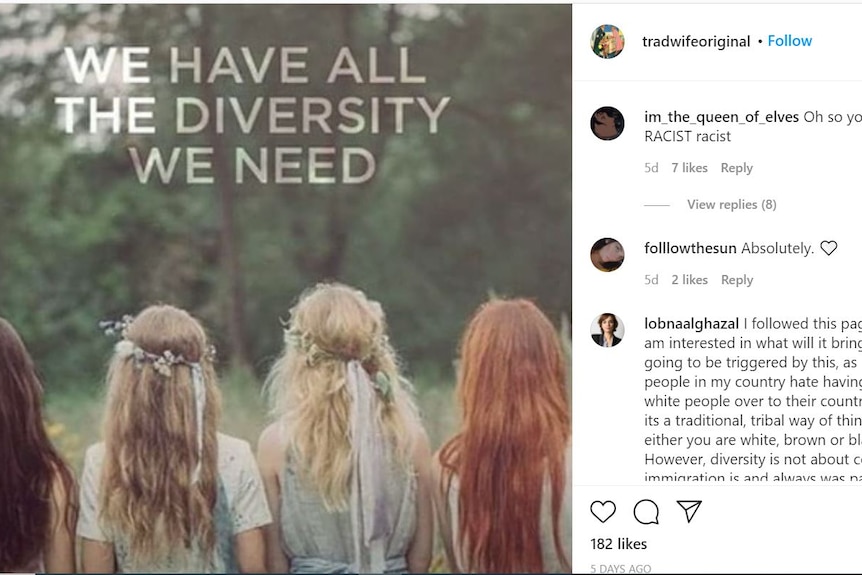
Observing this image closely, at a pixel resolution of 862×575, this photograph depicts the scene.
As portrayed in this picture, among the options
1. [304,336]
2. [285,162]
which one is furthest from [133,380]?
[285,162]

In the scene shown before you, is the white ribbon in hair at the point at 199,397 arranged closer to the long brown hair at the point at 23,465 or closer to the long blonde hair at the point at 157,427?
the long blonde hair at the point at 157,427

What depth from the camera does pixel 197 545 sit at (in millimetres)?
2865

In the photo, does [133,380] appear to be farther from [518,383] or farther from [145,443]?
[518,383]
